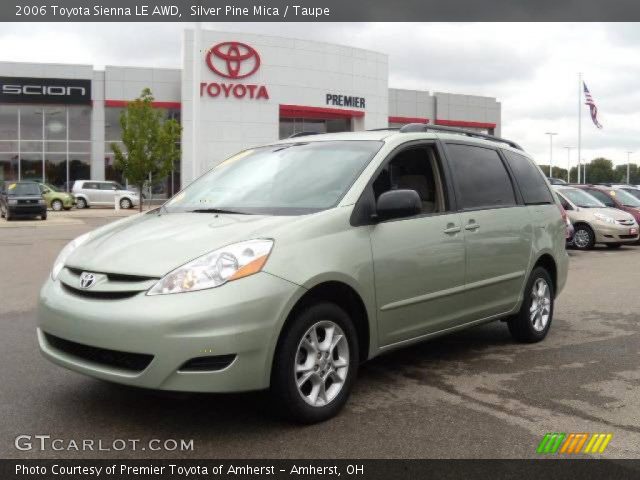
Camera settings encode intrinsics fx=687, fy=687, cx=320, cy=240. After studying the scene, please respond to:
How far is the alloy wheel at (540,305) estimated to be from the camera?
6.11 meters

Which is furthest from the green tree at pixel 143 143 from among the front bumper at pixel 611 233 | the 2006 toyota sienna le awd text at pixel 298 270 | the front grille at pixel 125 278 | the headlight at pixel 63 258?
the front grille at pixel 125 278

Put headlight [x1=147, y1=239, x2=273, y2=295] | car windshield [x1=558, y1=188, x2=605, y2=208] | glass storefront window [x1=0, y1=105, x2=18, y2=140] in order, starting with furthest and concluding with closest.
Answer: glass storefront window [x1=0, y1=105, x2=18, y2=140] → car windshield [x1=558, y1=188, x2=605, y2=208] → headlight [x1=147, y1=239, x2=273, y2=295]

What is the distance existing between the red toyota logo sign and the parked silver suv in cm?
861

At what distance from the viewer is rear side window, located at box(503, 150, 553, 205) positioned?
6.18 metres

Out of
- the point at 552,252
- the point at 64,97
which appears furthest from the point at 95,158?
the point at 552,252

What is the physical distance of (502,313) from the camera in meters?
5.67

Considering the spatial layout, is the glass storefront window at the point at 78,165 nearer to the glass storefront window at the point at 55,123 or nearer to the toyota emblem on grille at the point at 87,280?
the glass storefront window at the point at 55,123

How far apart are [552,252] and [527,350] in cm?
99

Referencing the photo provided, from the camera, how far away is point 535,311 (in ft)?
20.2

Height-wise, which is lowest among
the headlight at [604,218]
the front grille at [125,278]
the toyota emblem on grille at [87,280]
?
the toyota emblem on grille at [87,280]

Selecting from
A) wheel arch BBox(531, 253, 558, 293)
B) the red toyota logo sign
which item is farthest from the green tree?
wheel arch BBox(531, 253, 558, 293)

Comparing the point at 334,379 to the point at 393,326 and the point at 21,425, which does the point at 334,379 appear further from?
the point at 21,425

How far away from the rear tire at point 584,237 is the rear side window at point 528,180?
10.6 meters

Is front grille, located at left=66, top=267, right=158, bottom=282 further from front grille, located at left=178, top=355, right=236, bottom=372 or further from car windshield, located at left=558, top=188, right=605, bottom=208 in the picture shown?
car windshield, located at left=558, top=188, right=605, bottom=208
